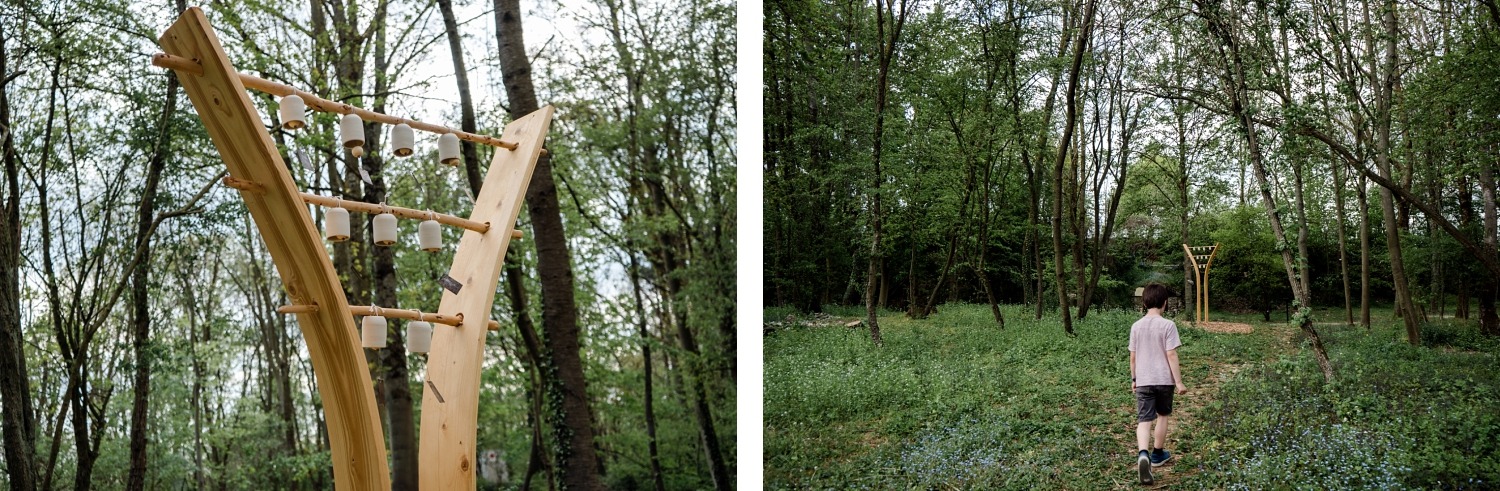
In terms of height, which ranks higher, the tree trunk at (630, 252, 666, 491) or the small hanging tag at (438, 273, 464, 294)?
the small hanging tag at (438, 273, 464, 294)

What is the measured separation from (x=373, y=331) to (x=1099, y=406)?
81.7 inches

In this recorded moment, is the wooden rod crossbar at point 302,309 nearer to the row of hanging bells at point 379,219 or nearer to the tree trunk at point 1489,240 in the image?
the row of hanging bells at point 379,219

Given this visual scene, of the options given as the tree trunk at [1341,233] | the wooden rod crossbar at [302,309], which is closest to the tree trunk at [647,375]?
the wooden rod crossbar at [302,309]

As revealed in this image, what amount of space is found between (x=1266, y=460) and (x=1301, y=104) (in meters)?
0.99

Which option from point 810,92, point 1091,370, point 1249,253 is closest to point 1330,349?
point 1249,253

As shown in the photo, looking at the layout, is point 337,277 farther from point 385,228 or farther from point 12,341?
point 12,341

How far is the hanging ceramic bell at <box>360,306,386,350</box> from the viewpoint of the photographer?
1902 mm

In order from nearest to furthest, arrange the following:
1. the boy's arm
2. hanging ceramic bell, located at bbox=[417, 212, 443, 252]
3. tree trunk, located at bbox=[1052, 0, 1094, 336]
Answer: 1. hanging ceramic bell, located at bbox=[417, 212, 443, 252]
2. the boy's arm
3. tree trunk, located at bbox=[1052, 0, 1094, 336]

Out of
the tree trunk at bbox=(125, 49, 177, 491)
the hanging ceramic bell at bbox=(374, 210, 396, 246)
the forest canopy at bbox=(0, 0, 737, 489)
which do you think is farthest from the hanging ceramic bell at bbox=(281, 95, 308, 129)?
the tree trunk at bbox=(125, 49, 177, 491)

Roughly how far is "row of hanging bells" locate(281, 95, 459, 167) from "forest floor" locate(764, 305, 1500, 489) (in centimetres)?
179

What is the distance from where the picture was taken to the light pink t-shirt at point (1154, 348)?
2.83 metres

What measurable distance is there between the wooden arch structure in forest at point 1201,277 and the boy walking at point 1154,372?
0.24 feet

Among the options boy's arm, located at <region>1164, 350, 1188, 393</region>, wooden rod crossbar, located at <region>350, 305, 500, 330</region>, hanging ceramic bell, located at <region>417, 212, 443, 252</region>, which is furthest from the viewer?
boy's arm, located at <region>1164, 350, 1188, 393</region>

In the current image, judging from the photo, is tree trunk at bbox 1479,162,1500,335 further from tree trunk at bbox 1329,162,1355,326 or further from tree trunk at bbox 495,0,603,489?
tree trunk at bbox 495,0,603,489
